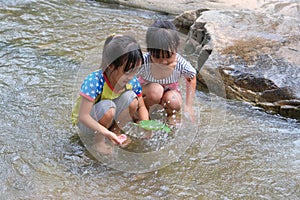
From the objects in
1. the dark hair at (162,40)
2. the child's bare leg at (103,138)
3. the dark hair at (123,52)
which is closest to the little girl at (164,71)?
the dark hair at (162,40)

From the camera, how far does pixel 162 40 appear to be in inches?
106

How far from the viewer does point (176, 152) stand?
8.75 feet

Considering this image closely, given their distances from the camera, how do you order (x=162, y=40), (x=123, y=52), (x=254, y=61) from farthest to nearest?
1. (x=254, y=61)
2. (x=162, y=40)
3. (x=123, y=52)

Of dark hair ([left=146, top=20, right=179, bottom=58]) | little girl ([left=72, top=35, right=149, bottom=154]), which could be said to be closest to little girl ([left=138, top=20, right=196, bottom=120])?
dark hair ([left=146, top=20, right=179, bottom=58])

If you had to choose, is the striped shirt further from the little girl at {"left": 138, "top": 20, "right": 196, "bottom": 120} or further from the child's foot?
the child's foot

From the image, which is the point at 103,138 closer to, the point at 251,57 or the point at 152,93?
the point at 152,93

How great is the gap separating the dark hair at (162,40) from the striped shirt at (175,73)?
6.6 inches

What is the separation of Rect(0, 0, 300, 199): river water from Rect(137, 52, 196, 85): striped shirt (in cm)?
37

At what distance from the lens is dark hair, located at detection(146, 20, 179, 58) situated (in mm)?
2688

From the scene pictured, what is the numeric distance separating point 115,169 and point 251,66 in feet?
5.66

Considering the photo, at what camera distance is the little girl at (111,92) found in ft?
7.57

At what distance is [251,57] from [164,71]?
41.9 inches

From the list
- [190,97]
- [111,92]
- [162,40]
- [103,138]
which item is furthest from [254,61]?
[103,138]

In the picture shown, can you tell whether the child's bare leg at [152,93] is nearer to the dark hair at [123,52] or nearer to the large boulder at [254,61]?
the dark hair at [123,52]
